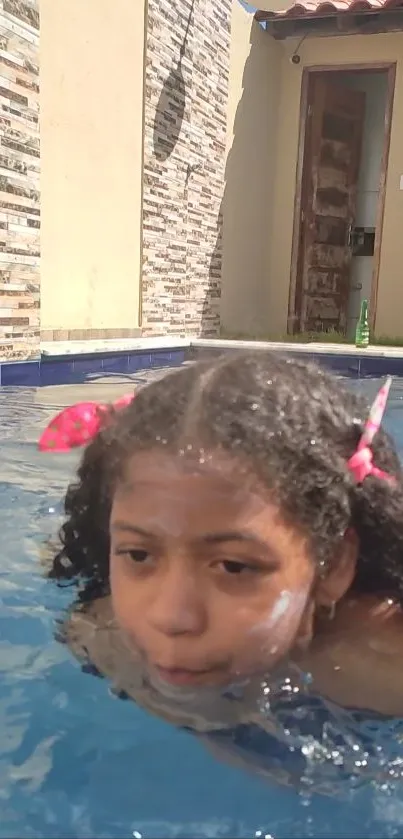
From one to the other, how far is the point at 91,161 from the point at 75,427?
21.9 ft

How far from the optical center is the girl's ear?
5.68 ft

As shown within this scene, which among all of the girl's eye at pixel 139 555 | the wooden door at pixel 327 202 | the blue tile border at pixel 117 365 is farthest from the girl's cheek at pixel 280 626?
the wooden door at pixel 327 202

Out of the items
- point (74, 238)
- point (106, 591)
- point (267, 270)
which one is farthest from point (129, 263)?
point (106, 591)

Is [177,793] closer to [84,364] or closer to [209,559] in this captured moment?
[209,559]

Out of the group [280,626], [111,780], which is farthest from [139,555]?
[111,780]

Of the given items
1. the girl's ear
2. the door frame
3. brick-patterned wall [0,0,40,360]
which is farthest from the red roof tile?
the girl's ear

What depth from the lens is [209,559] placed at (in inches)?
57.4

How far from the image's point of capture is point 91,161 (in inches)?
319

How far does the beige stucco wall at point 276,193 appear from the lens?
11289 mm

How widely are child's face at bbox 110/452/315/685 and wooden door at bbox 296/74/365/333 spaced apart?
10937 millimetres

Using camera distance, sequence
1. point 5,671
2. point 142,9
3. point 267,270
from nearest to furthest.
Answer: point 5,671
point 142,9
point 267,270

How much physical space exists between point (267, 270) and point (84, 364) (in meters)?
5.79

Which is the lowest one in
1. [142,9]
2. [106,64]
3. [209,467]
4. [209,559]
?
[209,559]

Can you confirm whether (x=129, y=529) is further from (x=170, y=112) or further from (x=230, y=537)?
(x=170, y=112)
